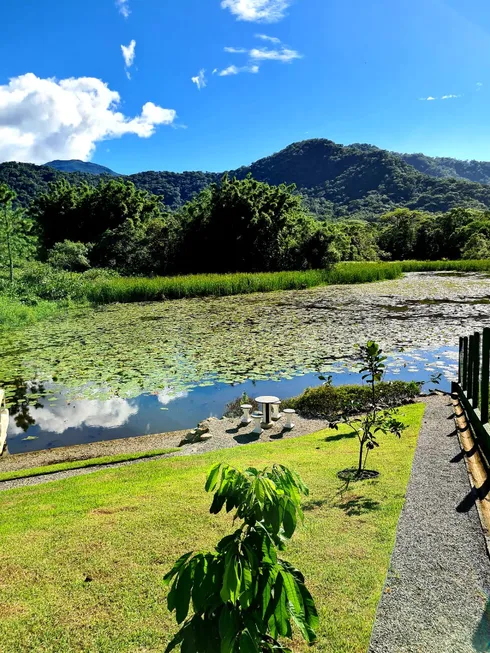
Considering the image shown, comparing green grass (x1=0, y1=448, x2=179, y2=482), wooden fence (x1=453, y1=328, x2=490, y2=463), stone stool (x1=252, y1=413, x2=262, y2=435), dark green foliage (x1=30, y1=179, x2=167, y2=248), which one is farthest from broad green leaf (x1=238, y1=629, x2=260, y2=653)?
dark green foliage (x1=30, y1=179, x2=167, y2=248)

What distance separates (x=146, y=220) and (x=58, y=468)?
43.8m

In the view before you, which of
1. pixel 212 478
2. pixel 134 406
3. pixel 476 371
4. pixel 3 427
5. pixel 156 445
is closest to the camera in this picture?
pixel 212 478

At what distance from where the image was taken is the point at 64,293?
2566 centimetres

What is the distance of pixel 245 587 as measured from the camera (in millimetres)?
1455

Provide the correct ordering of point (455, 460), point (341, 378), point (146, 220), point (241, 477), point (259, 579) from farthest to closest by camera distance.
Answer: point (146, 220) → point (341, 378) → point (455, 460) → point (241, 477) → point (259, 579)

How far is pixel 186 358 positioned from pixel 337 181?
152 metres

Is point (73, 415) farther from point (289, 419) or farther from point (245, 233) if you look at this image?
point (245, 233)

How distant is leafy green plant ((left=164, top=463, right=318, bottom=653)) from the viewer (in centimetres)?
A: 144

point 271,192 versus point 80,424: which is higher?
point 271,192

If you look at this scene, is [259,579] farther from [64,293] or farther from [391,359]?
[64,293]

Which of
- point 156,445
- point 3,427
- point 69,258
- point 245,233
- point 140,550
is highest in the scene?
point 245,233

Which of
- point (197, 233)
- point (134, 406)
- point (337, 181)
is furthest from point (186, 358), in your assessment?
point (337, 181)

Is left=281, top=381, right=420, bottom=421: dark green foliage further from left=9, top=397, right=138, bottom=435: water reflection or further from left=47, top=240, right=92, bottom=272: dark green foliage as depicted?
left=47, top=240, right=92, bottom=272: dark green foliage

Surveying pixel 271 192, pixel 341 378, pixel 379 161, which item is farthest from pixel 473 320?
pixel 379 161
